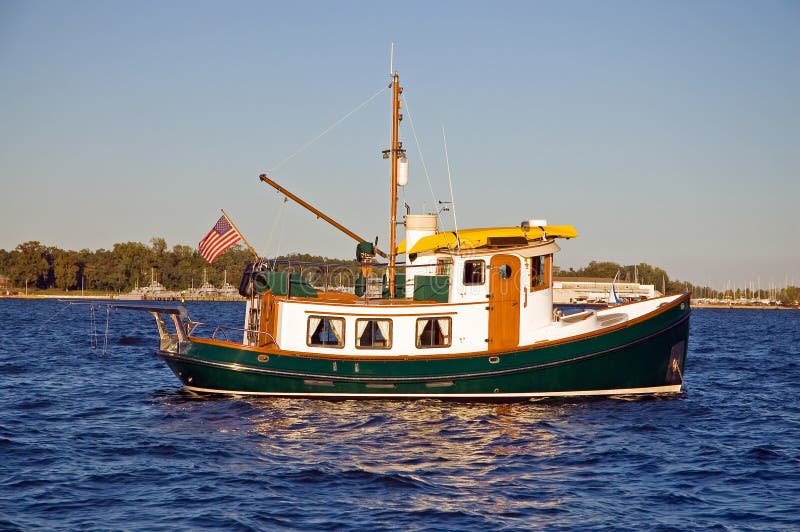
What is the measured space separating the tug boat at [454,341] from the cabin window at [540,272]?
34 millimetres

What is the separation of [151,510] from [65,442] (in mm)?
6726

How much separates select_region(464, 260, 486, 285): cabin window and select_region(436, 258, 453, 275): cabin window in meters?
0.57

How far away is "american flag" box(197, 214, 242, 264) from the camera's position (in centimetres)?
2858

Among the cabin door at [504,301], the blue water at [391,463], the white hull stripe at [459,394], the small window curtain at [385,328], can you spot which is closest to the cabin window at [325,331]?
the small window curtain at [385,328]

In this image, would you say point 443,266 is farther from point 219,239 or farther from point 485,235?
point 219,239

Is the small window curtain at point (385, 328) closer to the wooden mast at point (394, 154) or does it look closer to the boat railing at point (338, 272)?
the boat railing at point (338, 272)

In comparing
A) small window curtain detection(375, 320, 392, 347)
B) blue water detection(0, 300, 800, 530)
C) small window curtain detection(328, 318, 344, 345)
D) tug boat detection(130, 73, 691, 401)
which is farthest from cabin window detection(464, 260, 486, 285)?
small window curtain detection(328, 318, 344, 345)

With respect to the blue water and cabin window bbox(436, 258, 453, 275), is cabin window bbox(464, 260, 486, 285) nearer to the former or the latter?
cabin window bbox(436, 258, 453, 275)

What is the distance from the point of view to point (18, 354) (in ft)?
144

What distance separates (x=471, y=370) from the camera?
85.0 feet

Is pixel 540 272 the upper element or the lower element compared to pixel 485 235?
lower

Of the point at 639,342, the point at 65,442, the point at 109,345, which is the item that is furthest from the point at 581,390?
the point at 109,345

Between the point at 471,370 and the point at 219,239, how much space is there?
895 centimetres

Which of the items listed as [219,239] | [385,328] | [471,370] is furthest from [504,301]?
[219,239]
